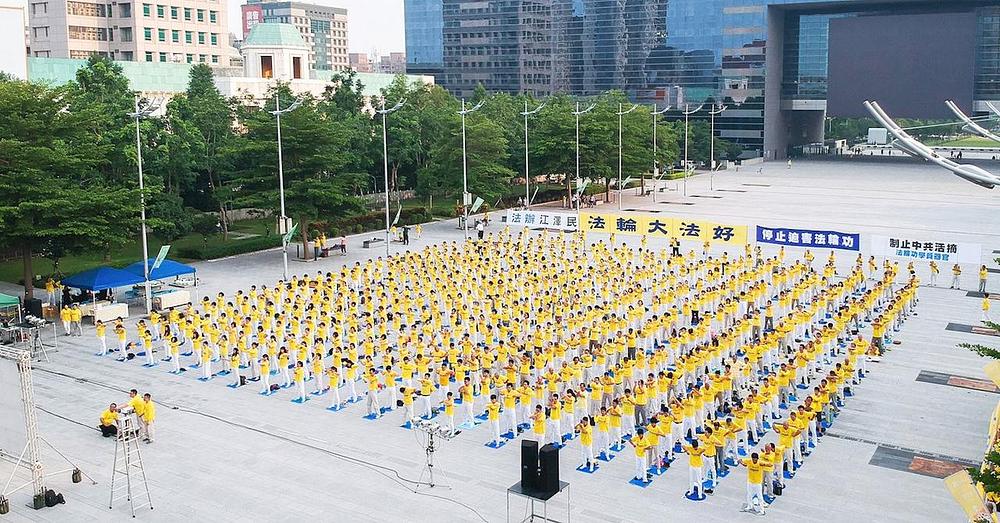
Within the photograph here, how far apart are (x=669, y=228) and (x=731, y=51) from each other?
195 feet

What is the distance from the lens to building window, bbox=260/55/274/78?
61.0m

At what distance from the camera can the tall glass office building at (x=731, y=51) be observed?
80.6 m

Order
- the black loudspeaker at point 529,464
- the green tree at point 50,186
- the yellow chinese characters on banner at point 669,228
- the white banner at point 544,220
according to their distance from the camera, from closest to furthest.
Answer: the black loudspeaker at point 529,464, the green tree at point 50,186, the yellow chinese characters on banner at point 669,228, the white banner at point 544,220

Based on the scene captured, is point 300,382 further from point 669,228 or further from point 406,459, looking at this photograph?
point 669,228

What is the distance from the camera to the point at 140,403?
661 inches

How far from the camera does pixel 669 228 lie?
121 feet

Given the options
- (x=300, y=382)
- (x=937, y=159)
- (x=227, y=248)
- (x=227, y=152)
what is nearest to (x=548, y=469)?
(x=937, y=159)

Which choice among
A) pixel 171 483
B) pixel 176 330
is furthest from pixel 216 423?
pixel 176 330

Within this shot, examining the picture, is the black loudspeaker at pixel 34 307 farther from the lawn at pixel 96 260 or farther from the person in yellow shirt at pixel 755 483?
the person in yellow shirt at pixel 755 483

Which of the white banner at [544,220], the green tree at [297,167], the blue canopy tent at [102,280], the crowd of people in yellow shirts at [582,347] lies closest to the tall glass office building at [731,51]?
the white banner at [544,220]

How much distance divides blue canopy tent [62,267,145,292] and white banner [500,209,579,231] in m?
18.6

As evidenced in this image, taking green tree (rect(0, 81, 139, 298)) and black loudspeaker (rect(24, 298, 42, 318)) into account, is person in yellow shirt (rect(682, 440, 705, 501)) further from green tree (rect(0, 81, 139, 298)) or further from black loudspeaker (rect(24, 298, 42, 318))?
black loudspeaker (rect(24, 298, 42, 318))

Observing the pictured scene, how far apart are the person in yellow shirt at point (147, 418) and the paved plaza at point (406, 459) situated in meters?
0.20

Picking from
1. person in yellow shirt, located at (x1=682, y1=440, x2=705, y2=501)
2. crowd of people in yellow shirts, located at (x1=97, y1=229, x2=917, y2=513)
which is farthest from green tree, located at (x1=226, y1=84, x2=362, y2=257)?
person in yellow shirt, located at (x1=682, y1=440, x2=705, y2=501)
